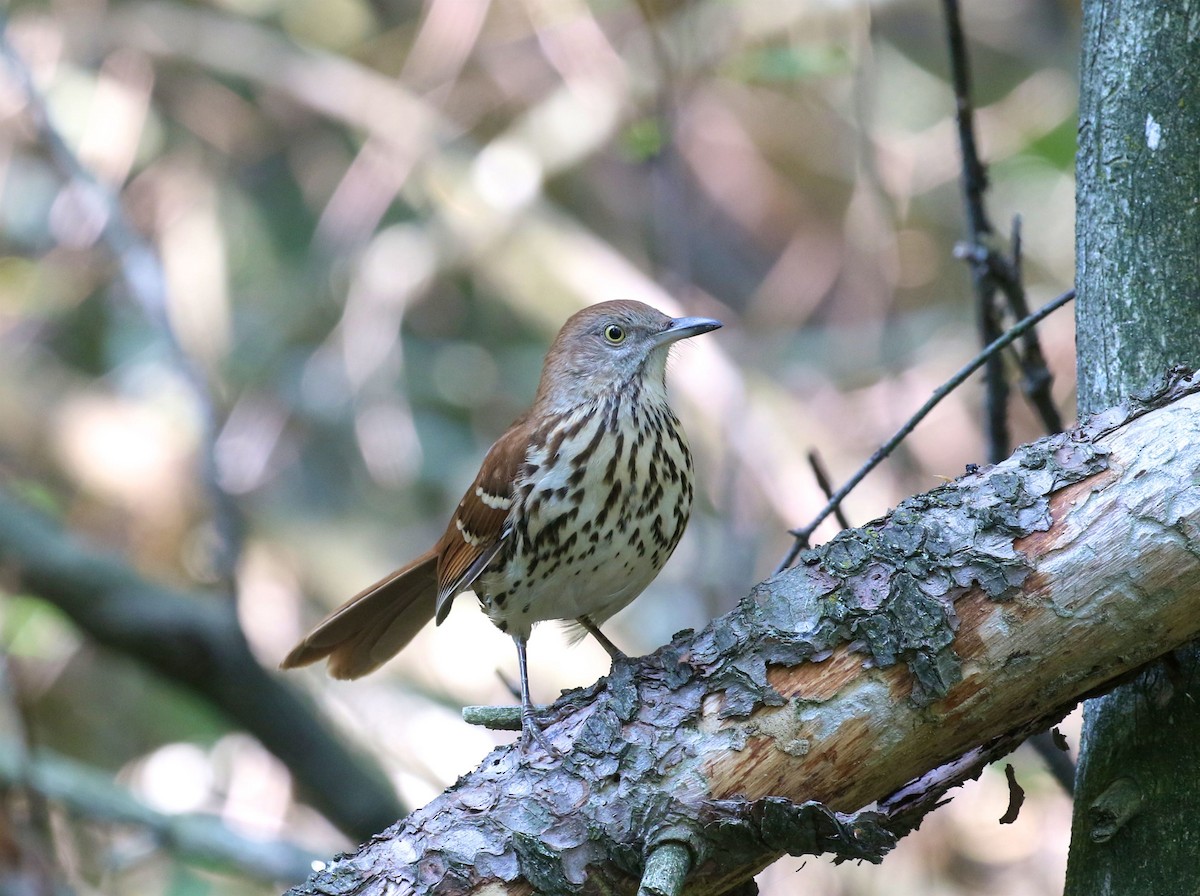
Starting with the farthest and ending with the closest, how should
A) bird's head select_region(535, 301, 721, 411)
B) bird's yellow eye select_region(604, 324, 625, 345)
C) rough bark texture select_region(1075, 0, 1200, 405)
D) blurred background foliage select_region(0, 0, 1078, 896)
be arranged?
blurred background foliage select_region(0, 0, 1078, 896), bird's yellow eye select_region(604, 324, 625, 345), bird's head select_region(535, 301, 721, 411), rough bark texture select_region(1075, 0, 1200, 405)

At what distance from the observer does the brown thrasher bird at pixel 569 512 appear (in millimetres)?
2740

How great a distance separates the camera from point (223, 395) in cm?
576

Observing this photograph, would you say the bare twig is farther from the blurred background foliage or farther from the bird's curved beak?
the blurred background foliage

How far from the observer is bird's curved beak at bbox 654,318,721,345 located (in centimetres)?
310

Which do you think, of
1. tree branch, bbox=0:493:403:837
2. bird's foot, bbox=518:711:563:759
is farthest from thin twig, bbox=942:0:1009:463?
tree branch, bbox=0:493:403:837

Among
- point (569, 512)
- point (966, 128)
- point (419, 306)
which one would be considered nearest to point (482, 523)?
point (569, 512)

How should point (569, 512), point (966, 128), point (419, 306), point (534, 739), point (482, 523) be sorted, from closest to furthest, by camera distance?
point (534, 739) < point (966, 128) < point (569, 512) < point (482, 523) < point (419, 306)

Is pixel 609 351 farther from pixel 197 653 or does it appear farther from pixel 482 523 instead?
pixel 197 653

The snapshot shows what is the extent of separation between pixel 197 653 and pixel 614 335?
4.63ft

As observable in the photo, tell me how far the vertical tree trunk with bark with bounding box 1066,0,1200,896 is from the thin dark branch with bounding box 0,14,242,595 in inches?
80.4

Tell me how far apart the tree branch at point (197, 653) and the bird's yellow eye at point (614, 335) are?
1.25m

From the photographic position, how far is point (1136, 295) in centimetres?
200

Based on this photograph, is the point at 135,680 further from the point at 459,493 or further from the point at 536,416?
the point at 536,416

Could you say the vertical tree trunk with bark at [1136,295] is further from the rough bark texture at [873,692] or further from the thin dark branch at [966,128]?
the thin dark branch at [966,128]
